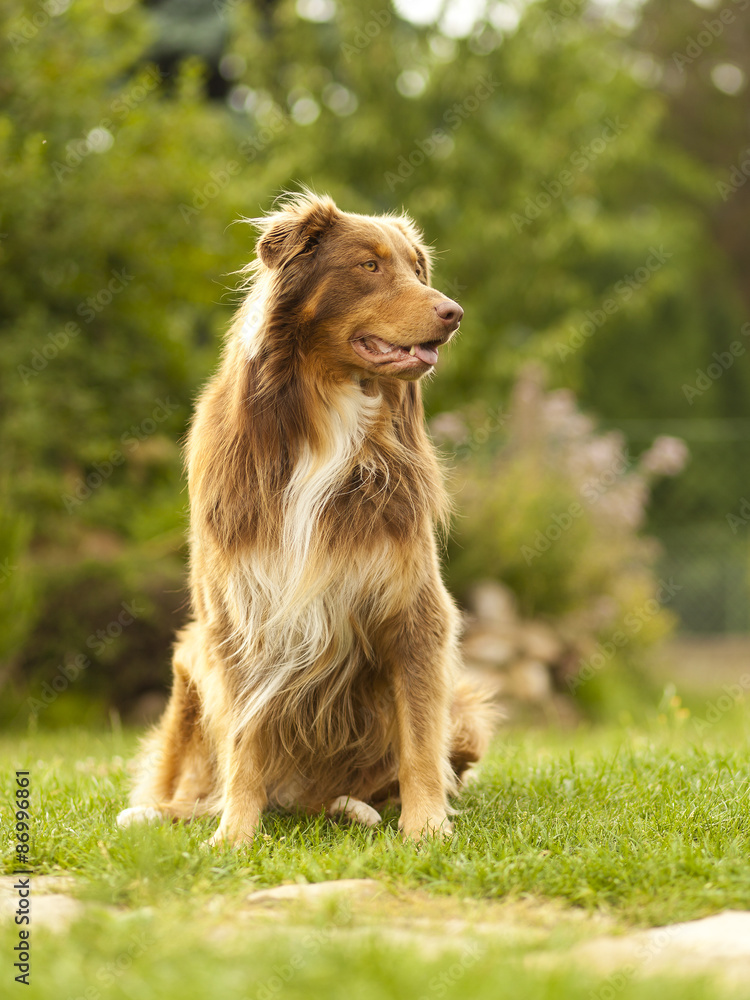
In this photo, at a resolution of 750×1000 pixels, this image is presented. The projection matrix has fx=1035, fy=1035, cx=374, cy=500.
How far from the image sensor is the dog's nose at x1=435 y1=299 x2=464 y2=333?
3459 mm

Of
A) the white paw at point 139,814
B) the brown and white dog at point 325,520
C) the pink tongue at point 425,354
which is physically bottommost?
the white paw at point 139,814

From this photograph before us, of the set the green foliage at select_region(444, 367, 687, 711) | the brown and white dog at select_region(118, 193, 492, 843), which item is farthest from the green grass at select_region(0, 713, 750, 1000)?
the green foliage at select_region(444, 367, 687, 711)

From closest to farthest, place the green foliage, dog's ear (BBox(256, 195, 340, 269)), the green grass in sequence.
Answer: the green grass < dog's ear (BBox(256, 195, 340, 269)) < the green foliage

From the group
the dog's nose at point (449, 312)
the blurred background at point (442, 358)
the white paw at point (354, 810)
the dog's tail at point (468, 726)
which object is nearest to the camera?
the dog's nose at point (449, 312)

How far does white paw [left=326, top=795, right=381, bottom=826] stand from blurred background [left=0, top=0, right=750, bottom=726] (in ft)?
8.32

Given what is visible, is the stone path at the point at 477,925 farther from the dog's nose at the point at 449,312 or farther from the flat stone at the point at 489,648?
the flat stone at the point at 489,648

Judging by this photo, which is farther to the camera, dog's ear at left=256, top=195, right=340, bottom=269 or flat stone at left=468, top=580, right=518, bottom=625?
flat stone at left=468, top=580, right=518, bottom=625

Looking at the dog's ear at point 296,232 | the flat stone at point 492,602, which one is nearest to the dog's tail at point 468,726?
the dog's ear at point 296,232

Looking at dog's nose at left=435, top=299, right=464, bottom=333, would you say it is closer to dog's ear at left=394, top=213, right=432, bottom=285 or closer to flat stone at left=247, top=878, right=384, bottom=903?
dog's ear at left=394, top=213, right=432, bottom=285

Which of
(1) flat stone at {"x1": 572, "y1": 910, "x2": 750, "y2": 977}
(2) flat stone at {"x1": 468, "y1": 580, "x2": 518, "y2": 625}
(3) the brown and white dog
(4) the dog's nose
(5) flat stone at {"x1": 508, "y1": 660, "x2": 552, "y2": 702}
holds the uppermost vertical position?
(4) the dog's nose

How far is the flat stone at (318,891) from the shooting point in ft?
9.01

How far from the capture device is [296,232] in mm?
3574

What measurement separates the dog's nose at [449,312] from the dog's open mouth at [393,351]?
0.23 ft

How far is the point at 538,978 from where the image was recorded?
87.7 inches
